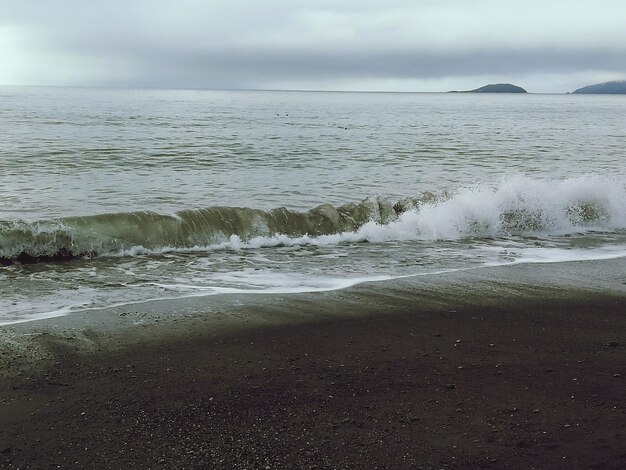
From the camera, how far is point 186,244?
935 cm

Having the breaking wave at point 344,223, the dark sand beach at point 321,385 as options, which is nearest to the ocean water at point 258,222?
the breaking wave at point 344,223

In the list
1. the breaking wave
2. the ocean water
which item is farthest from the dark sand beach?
the breaking wave

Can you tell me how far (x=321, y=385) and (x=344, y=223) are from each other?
22.8 feet

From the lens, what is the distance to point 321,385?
12.9ft

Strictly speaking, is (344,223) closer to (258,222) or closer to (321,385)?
(258,222)

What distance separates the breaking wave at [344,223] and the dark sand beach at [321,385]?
3.42 meters

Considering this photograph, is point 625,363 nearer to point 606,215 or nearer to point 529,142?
point 606,215

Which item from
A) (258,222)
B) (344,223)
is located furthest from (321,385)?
(344,223)

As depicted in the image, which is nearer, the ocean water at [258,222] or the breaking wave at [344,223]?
the ocean water at [258,222]

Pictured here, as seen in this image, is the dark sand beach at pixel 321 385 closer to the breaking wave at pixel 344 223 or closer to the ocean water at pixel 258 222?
the ocean water at pixel 258 222

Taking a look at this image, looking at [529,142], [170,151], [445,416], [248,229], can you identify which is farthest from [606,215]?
[529,142]

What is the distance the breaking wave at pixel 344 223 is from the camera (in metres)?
8.70

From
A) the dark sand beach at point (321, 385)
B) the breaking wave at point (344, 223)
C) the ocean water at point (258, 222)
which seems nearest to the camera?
the dark sand beach at point (321, 385)

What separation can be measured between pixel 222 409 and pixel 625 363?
286 centimetres
